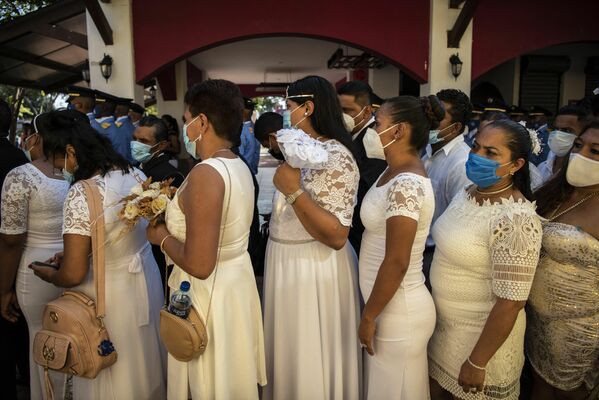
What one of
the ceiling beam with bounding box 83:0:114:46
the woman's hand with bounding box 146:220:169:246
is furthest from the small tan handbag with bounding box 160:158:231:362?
the ceiling beam with bounding box 83:0:114:46

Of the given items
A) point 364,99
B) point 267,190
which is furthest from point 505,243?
point 267,190

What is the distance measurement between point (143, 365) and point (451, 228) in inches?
70.9

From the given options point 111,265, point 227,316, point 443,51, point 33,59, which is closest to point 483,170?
point 227,316

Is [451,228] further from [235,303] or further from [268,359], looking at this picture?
[268,359]

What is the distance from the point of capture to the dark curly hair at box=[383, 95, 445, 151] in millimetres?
2121

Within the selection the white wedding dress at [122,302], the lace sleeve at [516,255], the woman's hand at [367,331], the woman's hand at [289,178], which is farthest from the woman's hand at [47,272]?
the lace sleeve at [516,255]

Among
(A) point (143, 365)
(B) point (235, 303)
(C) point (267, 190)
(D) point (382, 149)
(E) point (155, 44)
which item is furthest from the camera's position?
(C) point (267, 190)

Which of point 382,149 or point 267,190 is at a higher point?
point 382,149

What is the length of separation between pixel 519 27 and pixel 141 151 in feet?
23.9

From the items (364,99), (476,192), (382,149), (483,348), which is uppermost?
(364,99)

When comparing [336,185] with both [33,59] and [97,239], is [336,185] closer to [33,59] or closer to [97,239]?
[97,239]

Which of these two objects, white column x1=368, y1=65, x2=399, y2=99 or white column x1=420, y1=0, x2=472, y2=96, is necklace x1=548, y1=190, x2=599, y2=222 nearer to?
white column x1=420, y1=0, x2=472, y2=96

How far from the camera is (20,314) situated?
3.02 meters

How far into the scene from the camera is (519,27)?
786cm
